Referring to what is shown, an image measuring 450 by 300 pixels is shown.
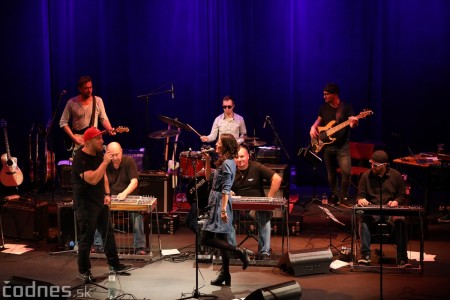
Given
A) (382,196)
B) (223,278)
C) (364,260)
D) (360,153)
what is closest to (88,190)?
(223,278)

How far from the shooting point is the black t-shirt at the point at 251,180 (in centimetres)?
1027

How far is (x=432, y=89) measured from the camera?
1422 cm

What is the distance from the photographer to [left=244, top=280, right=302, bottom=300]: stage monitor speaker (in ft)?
23.5

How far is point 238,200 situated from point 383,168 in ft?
6.48

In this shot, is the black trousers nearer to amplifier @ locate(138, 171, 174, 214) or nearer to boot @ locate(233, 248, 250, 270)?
boot @ locate(233, 248, 250, 270)

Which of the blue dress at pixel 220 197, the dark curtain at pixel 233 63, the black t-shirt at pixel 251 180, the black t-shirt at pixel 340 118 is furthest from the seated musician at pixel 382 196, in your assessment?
the dark curtain at pixel 233 63

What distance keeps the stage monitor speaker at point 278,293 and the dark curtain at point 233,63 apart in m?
7.26

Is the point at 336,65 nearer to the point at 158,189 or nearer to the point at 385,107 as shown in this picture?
the point at 385,107

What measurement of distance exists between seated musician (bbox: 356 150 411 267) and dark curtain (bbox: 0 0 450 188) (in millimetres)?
4532

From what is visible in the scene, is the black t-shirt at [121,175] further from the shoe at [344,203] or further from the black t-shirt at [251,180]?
the shoe at [344,203]

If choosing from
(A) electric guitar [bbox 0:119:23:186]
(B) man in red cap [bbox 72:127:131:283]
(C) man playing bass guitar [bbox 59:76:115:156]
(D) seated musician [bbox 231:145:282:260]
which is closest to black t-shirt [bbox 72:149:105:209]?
(B) man in red cap [bbox 72:127:131:283]

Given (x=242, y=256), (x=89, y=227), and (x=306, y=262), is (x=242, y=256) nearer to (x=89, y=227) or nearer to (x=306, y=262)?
(x=306, y=262)

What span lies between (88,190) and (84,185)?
0.26ft

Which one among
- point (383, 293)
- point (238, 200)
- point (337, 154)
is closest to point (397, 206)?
point (383, 293)
